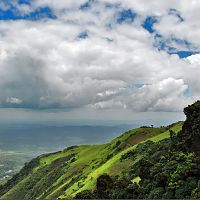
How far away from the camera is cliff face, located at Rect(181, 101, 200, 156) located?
174 ft

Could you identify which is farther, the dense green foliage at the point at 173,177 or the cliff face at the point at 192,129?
the cliff face at the point at 192,129

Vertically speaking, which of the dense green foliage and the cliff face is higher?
the cliff face

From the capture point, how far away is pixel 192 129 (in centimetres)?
5569

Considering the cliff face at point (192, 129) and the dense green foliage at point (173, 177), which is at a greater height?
the cliff face at point (192, 129)

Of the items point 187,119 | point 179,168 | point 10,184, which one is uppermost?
point 187,119

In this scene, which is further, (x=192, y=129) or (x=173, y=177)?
(x=192, y=129)

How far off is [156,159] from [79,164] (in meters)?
76.9

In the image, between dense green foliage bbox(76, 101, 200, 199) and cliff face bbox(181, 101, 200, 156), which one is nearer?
dense green foliage bbox(76, 101, 200, 199)

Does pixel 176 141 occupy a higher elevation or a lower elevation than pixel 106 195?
higher

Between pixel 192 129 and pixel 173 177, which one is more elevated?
pixel 192 129

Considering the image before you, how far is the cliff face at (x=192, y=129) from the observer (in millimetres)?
52906

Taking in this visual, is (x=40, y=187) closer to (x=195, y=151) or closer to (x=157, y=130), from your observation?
(x=157, y=130)

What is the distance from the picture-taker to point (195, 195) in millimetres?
35844

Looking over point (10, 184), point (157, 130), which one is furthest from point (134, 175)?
point (10, 184)
